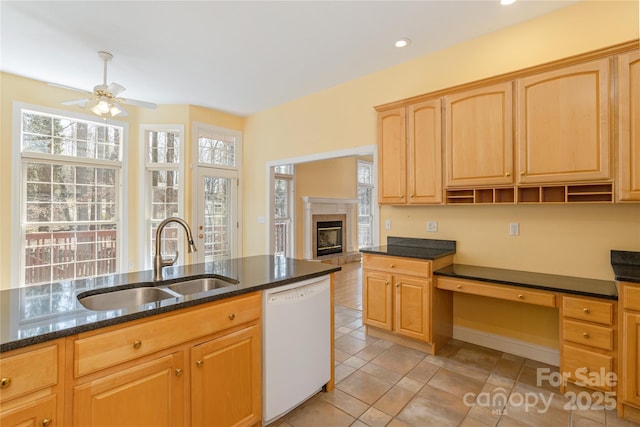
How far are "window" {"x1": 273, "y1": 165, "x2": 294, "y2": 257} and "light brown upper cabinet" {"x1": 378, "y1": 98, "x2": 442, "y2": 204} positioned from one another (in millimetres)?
3506

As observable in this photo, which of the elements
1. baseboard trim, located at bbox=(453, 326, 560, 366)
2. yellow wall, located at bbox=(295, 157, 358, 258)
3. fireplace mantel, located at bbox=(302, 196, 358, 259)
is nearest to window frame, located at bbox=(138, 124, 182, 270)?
yellow wall, located at bbox=(295, 157, 358, 258)

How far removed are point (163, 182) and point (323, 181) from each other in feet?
11.8

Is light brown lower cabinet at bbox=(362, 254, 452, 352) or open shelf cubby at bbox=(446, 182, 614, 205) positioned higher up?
open shelf cubby at bbox=(446, 182, 614, 205)

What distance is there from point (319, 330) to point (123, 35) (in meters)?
3.24

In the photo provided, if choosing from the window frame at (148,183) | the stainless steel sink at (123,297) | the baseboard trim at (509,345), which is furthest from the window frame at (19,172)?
the baseboard trim at (509,345)

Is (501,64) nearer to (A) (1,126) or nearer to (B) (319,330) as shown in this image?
(B) (319,330)

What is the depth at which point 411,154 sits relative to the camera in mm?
3189

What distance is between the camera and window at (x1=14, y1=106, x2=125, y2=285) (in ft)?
12.4

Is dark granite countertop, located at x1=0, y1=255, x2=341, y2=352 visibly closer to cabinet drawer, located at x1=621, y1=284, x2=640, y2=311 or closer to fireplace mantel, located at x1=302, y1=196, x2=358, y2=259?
cabinet drawer, located at x1=621, y1=284, x2=640, y2=311

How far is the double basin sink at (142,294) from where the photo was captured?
1.69 m

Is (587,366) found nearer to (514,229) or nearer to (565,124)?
(514,229)

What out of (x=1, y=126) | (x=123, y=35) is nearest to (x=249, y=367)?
(x=123, y=35)

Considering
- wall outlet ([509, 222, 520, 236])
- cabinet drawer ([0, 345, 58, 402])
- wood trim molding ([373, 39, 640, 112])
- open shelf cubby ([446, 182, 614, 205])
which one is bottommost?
cabinet drawer ([0, 345, 58, 402])

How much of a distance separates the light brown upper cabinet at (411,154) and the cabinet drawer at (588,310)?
1.31 meters
